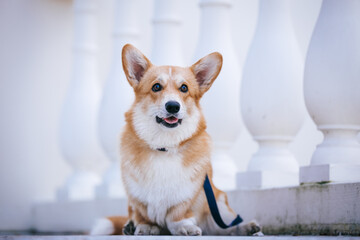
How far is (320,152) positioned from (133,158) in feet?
2.85

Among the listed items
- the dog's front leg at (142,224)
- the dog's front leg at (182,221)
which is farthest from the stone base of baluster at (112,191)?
the dog's front leg at (182,221)

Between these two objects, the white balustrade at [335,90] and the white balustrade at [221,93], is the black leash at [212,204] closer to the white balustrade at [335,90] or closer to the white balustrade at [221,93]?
the white balustrade at [335,90]

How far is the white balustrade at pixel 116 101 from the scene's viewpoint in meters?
5.04

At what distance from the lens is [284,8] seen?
12.0 feet

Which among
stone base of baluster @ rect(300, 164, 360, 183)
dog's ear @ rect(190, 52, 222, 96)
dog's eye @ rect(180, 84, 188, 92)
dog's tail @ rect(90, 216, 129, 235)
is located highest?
dog's ear @ rect(190, 52, 222, 96)

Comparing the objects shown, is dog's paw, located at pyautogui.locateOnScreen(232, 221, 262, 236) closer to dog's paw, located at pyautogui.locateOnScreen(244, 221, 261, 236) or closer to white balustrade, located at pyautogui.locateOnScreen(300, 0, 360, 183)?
dog's paw, located at pyautogui.locateOnScreen(244, 221, 261, 236)

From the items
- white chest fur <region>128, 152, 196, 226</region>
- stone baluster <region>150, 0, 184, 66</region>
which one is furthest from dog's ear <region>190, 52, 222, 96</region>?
stone baluster <region>150, 0, 184, 66</region>

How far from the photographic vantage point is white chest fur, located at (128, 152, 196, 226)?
9.46 feet

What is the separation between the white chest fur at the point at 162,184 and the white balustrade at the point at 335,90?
591 mm

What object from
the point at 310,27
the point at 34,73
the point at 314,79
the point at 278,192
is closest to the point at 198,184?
the point at 278,192

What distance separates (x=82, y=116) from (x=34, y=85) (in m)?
1.24

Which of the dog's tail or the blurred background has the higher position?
the blurred background

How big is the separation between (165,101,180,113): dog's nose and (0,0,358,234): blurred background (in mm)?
823

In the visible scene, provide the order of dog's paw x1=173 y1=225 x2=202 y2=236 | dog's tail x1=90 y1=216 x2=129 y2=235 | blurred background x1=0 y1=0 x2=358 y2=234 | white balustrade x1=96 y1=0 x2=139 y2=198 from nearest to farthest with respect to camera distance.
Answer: dog's paw x1=173 y1=225 x2=202 y2=236
dog's tail x1=90 y1=216 x2=129 y2=235
blurred background x1=0 y1=0 x2=358 y2=234
white balustrade x1=96 y1=0 x2=139 y2=198
